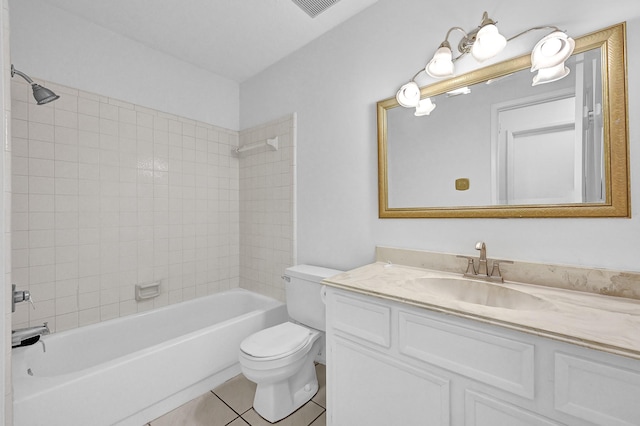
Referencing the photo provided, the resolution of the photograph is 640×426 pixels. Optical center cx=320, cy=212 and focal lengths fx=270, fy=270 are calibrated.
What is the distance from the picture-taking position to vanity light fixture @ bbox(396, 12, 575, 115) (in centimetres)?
106

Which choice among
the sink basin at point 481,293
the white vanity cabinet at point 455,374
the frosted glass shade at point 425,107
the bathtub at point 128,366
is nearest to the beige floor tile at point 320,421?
the white vanity cabinet at point 455,374

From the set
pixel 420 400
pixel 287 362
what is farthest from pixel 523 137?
pixel 287 362

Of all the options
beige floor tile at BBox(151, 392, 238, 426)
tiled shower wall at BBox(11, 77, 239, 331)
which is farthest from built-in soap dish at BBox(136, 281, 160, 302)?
beige floor tile at BBox(151, 392, 238, 426)

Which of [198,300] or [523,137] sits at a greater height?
[523,137]

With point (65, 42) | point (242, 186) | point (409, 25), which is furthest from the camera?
point (242, 186)

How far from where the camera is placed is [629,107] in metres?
0.99

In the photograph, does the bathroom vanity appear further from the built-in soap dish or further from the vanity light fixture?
the built-in soap dish

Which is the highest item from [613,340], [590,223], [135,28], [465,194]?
[135,28]

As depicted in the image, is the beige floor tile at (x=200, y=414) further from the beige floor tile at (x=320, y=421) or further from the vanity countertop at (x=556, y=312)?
the vanity countertop at (x=556, y=312)

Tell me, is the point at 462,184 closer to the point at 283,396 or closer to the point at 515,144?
the point at 515,144

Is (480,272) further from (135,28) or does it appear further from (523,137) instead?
(135,28)

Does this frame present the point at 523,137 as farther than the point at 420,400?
Yes

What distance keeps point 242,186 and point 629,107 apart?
2.52 metres

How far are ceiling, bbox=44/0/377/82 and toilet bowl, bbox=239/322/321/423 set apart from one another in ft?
6.69
